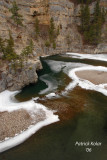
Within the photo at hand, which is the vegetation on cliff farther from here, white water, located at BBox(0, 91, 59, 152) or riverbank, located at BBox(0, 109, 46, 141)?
riverbank, located at BBox(0, 109, 46, 141)

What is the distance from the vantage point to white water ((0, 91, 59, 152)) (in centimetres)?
873

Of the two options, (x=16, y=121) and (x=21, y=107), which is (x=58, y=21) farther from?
(x=16, y=121)

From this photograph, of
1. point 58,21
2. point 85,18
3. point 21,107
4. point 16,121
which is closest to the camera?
point 16,121

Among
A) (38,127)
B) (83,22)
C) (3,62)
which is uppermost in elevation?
(83,22)

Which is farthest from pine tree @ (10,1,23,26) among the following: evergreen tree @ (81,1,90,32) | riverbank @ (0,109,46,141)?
riverbank @ (0,109,46,141)

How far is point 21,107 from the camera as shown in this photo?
40.7ft

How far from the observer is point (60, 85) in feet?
59.6

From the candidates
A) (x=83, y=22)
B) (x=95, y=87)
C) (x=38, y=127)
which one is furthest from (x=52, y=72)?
(x=83, y=22)

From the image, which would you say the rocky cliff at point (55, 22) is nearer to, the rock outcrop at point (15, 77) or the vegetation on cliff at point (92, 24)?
the vegetation on cliff at point (92, 24)

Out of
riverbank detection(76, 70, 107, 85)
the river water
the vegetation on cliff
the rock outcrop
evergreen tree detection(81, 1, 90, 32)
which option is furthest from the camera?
evergreen tree detection(81, 1, 90, 32)

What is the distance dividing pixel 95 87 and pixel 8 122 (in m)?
12.7

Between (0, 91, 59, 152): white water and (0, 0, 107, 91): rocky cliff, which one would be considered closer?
(0, 91, 59, 152): white water

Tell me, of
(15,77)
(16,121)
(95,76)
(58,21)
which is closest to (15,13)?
(58,21)

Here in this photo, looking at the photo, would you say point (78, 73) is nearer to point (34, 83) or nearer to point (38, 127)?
point (34, 83)
